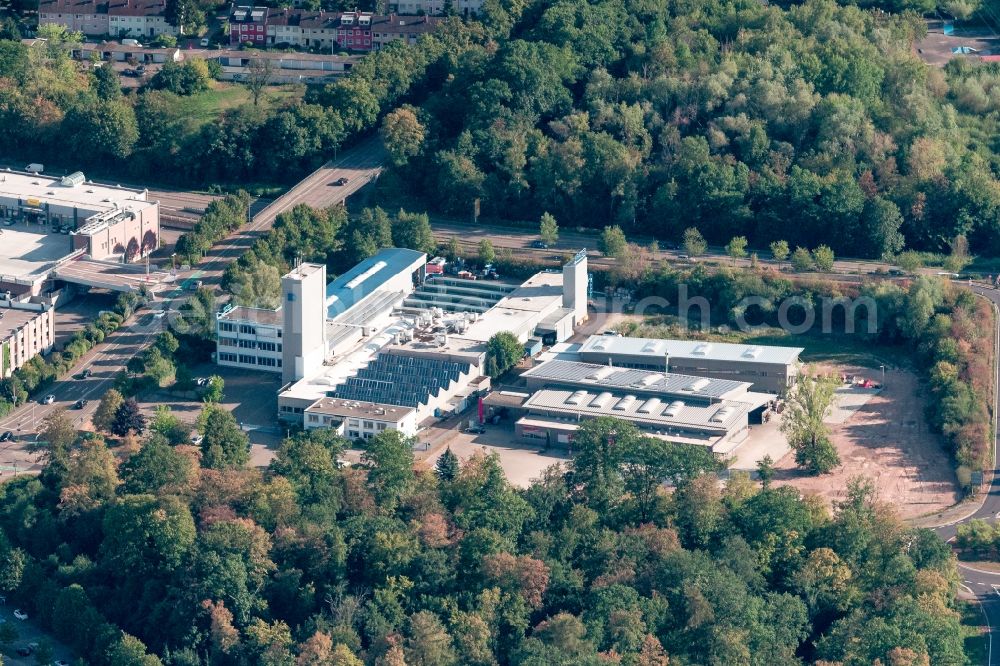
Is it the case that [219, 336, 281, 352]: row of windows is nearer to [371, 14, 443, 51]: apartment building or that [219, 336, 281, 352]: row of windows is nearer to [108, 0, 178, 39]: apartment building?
[371, 14, 443, 51]: apartment building

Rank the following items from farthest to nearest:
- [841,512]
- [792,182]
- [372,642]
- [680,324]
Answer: [792,182], [680,324], [841,512], [372,642]

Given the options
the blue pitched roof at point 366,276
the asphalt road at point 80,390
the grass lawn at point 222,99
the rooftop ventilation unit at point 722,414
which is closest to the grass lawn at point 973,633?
the rooftop ventilation unit at point 722,414

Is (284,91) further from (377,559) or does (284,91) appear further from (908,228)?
(377,559)

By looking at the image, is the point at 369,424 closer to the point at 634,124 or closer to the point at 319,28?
the point at 634,124

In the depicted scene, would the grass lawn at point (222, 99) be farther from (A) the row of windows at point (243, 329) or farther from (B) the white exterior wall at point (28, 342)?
(A) the row of windows at point (243, 329)

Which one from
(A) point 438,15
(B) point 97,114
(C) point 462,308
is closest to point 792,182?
(C) point 462,308

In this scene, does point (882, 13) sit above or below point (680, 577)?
above

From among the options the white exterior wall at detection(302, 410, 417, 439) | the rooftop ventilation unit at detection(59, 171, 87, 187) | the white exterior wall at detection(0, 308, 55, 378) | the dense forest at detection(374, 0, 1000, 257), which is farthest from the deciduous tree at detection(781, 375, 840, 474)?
the rooftop ventilation unit at detection(59, 171, 87, 187)
